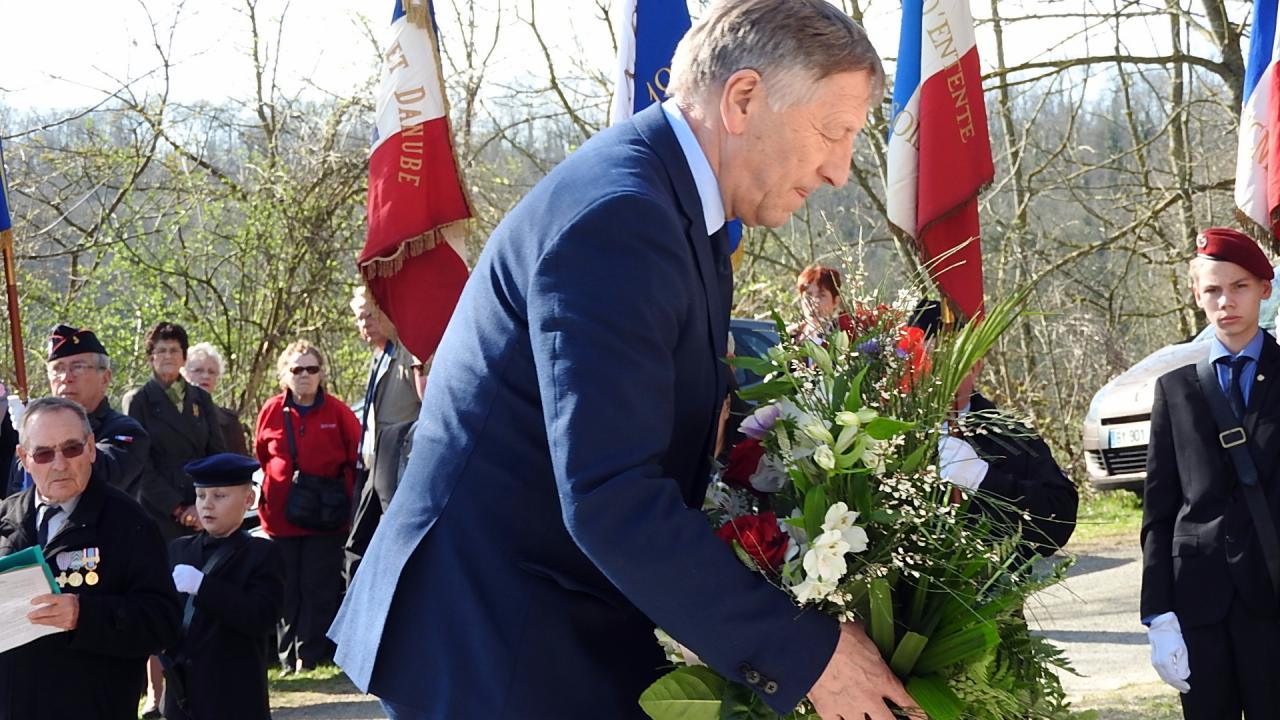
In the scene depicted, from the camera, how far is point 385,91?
7.04 m

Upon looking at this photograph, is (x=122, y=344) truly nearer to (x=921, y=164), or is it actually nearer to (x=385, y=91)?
(x=385, y=91)

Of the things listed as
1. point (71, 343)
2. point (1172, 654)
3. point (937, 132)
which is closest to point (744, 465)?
point (1172, 654)

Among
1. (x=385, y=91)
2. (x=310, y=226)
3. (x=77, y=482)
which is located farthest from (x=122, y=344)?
(x=77, y=482)

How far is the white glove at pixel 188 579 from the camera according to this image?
17.3ft

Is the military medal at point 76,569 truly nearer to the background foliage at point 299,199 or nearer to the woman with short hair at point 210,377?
the woman with short hair at point 210,377

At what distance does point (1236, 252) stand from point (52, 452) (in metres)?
3.96

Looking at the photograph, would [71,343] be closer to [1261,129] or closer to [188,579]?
[188,579]

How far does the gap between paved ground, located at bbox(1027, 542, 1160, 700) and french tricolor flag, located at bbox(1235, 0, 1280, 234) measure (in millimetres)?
1740

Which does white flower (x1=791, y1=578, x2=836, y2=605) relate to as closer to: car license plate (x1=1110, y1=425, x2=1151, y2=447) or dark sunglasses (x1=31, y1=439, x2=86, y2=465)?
dark sunglasses (x1=31, y1=439, x2=86, y2=465)

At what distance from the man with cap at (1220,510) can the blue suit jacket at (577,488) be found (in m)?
2.81

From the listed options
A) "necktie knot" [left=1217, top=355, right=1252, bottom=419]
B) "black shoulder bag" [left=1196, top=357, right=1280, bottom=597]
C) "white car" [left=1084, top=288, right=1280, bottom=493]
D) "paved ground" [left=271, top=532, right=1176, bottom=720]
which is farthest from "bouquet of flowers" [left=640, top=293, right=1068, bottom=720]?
"white car" [left=1084, top=288, right=1280, bottom=493]

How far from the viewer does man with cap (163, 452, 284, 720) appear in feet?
17.0

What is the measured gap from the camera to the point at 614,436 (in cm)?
188

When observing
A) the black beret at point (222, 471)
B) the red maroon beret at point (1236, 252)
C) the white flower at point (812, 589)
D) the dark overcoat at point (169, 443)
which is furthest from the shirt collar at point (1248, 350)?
the dark overcoat at point (169, 443)
